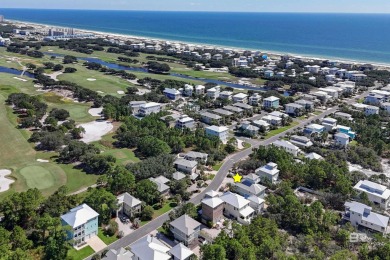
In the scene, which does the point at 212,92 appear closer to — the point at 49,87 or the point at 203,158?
the point at 203,158

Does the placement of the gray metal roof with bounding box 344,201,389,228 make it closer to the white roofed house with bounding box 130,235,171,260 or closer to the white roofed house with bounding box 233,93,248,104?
the white roofed house with bounding box 130,235,171,260

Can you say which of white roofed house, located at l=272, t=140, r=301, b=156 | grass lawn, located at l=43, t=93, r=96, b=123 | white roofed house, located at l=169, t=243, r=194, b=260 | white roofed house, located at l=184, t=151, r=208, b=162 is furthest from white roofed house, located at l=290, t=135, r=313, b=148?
grass lawn, located at l=43, t=93, r=96, b=123

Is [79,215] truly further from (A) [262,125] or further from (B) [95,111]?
(B) [95,111]

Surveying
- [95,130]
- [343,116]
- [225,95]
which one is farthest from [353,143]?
[95,130]

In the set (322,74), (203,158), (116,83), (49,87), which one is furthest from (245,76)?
(203,158)

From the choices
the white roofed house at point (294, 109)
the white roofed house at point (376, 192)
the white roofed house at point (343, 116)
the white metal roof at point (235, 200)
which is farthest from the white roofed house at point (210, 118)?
the white roofed house at point (376, 192)

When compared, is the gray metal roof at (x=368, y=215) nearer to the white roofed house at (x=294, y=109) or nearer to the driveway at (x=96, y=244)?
the driveway at (x=96, y=244)
